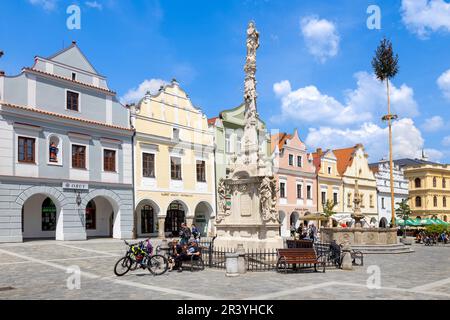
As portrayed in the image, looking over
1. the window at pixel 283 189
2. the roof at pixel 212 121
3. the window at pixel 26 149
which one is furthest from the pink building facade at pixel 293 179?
the window at pixel 26 149

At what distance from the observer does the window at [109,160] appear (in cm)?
2995

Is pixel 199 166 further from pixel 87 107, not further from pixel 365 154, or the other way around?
pixel 365 154

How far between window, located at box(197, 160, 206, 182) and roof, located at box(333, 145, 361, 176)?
20.7 m

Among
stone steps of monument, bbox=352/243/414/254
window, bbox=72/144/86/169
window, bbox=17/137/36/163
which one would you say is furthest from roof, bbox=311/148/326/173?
window, bbox=17/137/36/163

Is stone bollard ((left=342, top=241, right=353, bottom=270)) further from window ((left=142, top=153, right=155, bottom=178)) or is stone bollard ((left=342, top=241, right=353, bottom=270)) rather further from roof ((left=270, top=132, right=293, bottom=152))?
roof ((left=270, top=132, right=293, bottom=152))

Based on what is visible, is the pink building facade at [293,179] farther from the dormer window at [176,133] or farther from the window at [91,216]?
the window at [91,216]

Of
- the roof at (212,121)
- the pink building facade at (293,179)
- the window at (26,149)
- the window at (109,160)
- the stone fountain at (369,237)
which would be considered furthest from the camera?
the pink building facade at (293,179)

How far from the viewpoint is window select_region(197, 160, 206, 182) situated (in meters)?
36.8

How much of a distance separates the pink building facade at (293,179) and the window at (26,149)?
76.2 feet

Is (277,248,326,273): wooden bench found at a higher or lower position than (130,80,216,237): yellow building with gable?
lower

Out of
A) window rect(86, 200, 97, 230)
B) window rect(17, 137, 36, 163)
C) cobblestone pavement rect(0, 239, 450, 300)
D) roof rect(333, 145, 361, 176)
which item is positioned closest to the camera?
cobblestone pavement rect(0, 239, 450, 300)

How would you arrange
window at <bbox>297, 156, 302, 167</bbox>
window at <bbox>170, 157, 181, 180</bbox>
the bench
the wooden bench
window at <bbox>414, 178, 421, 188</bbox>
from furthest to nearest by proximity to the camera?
1. window at <bbox>414, 178, 421, 188</bbox>
2. window at <bbox>297, 156, 302, 167</bbox>
3. window at <bbox>170, 157, 181, 180</bbox>
4. the bench
5. the wooden bench

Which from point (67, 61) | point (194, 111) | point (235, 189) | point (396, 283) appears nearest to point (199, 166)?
point (194, 111)

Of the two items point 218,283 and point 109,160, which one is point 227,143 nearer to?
point 109,160
